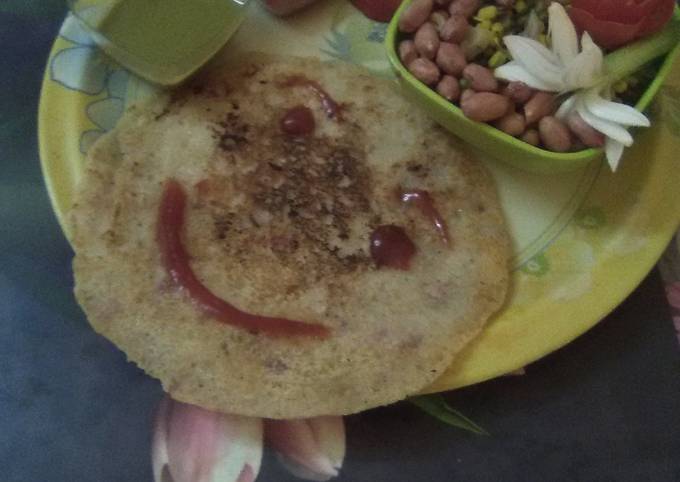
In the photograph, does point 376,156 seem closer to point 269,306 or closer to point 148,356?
point 269,306

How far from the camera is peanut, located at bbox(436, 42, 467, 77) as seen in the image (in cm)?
116

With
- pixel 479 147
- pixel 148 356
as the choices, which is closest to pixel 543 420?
pixel 479 147

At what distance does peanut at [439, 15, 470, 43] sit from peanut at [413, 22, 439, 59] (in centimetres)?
2

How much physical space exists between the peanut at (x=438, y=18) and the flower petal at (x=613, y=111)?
0.26 m

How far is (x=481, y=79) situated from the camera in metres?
1.14

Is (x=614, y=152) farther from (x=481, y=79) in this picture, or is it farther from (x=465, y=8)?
(x=465, y=8)

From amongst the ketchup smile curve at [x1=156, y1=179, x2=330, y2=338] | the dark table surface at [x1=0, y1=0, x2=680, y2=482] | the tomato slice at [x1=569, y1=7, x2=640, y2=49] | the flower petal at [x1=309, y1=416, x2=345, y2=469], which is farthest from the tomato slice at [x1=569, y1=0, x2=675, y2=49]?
the flower petal at [x1=309, y1=416, x2=345, y2=469]

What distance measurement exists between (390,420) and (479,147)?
46 cm

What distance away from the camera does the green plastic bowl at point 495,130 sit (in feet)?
3.75

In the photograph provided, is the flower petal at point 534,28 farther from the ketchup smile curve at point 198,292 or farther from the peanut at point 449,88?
the ketchup smile curve at point 198,292

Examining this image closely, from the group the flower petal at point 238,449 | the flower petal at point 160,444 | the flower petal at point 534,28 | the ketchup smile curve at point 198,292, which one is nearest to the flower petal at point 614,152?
the flower petal at point 534,28

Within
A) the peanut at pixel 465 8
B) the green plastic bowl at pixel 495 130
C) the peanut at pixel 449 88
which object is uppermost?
the peanut at pixel 465 8

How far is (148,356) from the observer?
1117mm

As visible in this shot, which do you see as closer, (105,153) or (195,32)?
(105,153)
